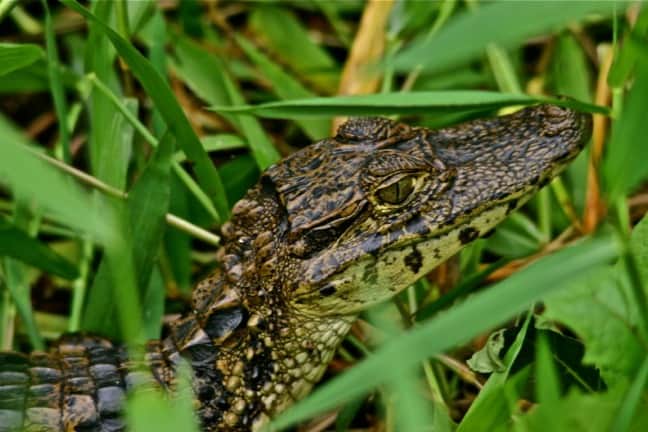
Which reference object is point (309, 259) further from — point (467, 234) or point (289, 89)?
point (289, 89)

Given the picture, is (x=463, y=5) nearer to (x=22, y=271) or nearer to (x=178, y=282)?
(x=178, y=282)

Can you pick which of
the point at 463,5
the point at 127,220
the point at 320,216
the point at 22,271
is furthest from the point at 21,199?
the point at 463,5

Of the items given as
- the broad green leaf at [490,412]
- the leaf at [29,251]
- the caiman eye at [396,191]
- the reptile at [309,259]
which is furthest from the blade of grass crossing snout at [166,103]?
the broad green leaf at [490,412]

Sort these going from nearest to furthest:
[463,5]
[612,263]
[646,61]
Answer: [646,61] → [612,263] → [463,5]

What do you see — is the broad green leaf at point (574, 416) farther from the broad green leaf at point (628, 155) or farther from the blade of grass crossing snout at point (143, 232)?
the blade of grass crossing snout at point (143, 232)

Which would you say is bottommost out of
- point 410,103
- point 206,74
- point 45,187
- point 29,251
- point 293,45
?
point 45,187

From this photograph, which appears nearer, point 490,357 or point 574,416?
point 574,416

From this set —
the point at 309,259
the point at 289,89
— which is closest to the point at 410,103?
the point at 309,259
